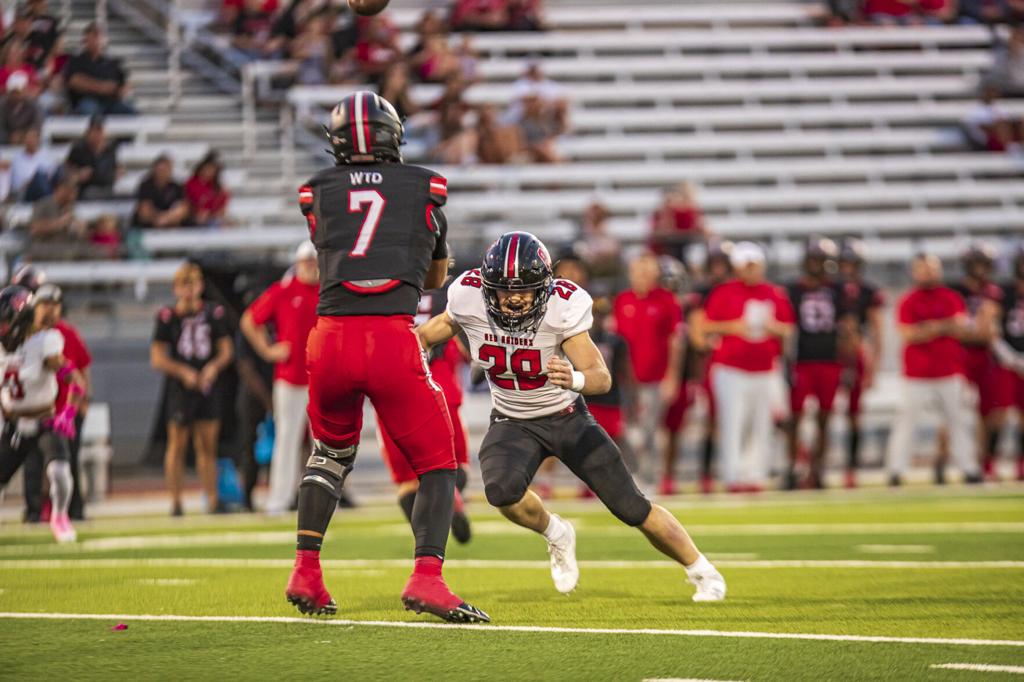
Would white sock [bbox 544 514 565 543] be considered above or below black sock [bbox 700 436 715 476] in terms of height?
above

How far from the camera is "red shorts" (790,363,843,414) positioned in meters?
12.7

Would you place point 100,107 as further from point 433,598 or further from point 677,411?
point 433,598

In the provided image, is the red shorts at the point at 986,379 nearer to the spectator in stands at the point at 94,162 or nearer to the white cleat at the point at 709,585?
the white cleat at the point at 709,585

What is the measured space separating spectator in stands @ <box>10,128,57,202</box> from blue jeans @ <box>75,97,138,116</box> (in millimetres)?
1550

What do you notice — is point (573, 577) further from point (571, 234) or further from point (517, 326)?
point (571, 234)

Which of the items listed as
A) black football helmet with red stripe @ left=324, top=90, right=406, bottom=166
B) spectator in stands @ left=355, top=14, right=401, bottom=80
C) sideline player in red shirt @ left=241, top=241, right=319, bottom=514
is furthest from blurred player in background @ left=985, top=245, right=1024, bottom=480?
black football helmet with red stripe @ left=324, top=90, right=406, bottom=166

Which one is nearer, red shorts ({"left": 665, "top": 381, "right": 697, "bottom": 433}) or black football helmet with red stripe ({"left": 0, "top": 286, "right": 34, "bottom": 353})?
black football helmet with red stripe ({"left": 0, "top": 286, "right": 34, "bottom": 353})

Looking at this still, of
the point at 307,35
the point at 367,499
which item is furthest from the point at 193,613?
the point at 307,35

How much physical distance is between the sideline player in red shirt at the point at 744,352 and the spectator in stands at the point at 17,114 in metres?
7.67

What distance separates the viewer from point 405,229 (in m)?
5.49

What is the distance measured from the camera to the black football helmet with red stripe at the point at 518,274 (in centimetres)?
578

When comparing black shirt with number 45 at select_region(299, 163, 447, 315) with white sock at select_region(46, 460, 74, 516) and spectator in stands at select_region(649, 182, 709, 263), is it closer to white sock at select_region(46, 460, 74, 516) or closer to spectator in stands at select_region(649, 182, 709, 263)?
white sock at select_region(46, 460, 74, 516)

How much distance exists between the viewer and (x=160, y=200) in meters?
15.2

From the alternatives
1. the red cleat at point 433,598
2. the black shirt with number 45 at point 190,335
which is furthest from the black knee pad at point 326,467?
the black shirt with number 45 at point 190,335
